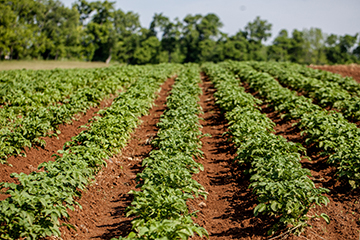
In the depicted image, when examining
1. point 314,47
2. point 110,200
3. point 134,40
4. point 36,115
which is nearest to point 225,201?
point 110,200

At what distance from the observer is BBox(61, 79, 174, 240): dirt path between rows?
489 centimetres

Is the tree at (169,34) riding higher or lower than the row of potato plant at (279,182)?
higher

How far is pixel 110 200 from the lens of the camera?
19.6 ft

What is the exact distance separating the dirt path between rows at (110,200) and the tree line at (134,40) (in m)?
41.8

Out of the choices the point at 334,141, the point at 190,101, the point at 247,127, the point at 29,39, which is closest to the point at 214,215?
the point at 247,127

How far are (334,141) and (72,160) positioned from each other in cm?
628

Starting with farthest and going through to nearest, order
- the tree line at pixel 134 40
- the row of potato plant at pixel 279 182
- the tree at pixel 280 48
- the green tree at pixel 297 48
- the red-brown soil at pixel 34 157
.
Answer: the green tree at pixel 297 48
the tree at pixel 280 48
the tree line at pixel 134 40
the red-brown soil at pixel 34 157
the row of potato plant at pixel 279 182

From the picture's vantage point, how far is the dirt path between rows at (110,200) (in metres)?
4.89

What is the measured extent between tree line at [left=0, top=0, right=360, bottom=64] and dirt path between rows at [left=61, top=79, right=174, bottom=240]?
41776 millimetres

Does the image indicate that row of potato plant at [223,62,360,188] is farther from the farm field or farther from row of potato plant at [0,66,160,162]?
row of potato plant at [0,66,160,162]

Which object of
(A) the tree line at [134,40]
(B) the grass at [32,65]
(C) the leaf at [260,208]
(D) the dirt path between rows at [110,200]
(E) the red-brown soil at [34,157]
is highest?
(A) the tree line at [134,40]

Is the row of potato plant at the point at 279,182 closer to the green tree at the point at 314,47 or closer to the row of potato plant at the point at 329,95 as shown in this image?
the row of potato plant at the point at 329,95

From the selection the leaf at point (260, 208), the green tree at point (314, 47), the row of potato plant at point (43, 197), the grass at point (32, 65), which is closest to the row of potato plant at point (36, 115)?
the row of potato plant at point (43, 197)

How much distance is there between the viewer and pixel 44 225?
4055 millimetres
